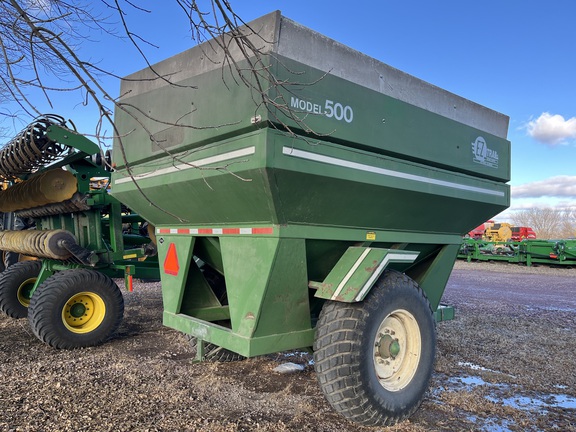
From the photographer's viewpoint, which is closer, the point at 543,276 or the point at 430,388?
the point at 430,388

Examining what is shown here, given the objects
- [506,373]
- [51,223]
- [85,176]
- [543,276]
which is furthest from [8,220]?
[543,276]

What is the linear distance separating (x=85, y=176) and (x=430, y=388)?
15.2ft

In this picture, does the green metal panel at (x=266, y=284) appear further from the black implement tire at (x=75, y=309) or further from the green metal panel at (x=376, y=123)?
the black implement tire at (x=75, y=309)

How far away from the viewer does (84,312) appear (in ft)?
17.2

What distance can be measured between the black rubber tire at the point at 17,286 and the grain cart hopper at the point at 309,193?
11.7 feet

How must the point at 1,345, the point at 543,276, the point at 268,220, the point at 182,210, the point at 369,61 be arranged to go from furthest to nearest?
the point at 543,276
the point at 1,345
the point at 182,210
the point at 369,61
the point at 268,220

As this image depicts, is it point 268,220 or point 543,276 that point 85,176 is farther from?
point 543,276

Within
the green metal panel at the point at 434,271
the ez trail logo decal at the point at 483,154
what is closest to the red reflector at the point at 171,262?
the green metal panel at the point at 434,271

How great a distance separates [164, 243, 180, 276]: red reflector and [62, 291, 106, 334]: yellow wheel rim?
172 centimetres

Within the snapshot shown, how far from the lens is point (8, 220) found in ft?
29.5

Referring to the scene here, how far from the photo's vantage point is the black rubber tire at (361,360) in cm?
293

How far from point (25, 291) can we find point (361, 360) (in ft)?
18.4

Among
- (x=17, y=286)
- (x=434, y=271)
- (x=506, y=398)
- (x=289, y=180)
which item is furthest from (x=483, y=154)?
(x=17, y=286)

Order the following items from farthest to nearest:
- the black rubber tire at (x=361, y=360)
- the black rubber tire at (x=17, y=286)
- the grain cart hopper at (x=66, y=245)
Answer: the black rubber tire at (x=17, y=286) < the grain cart hopper at (x=66, y=245) < the black rubber tire at (x=361, y=360)
